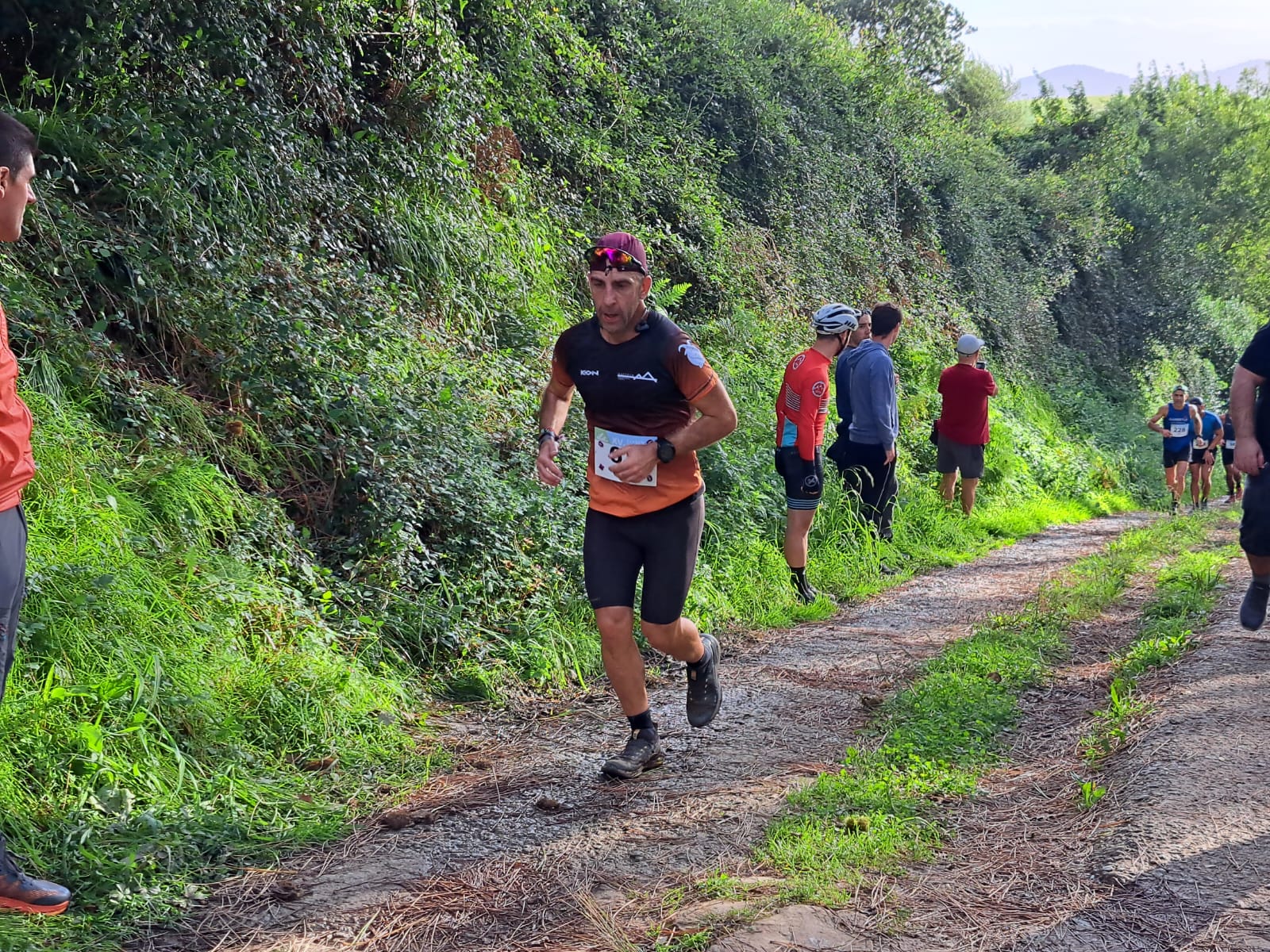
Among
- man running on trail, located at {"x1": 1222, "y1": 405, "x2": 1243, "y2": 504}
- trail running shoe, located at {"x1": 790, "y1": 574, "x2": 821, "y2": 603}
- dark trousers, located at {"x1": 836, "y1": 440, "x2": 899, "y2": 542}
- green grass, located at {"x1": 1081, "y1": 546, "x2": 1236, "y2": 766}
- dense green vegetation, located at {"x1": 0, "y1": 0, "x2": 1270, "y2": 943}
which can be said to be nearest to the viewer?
dense green vegetation, located at {"x1": 0, "y1": 0, "x2": 1270, "y2": 943}

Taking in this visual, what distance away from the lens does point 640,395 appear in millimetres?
4688

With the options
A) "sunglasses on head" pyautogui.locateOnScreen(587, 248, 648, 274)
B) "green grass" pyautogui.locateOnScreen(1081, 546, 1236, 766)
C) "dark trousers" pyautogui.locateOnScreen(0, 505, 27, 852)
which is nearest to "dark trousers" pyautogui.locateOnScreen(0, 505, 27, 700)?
"dark trousers" pyautogui.locateOnScreen(0, 505, 27, 852)

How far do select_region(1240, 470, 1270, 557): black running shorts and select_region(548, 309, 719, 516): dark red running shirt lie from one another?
10.6 ft

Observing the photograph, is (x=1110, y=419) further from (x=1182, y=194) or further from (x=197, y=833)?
(x=197, y=833)

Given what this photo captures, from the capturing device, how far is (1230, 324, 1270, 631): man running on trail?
5.70 metres

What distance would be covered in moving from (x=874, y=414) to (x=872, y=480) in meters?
0.99

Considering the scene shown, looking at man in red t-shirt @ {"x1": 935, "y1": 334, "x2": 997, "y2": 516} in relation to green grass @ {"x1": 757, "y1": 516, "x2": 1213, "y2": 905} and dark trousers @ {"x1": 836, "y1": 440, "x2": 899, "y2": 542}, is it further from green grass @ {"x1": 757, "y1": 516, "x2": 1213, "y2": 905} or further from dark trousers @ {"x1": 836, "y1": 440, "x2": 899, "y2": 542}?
green grass @ {"x1": 757, "y1": 516, "x2": 1213, "y2": 905}

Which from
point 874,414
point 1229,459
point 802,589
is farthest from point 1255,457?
point 1229,459

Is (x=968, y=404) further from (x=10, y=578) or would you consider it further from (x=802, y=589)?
(x=10, y=578)

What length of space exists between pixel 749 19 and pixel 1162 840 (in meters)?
17.3

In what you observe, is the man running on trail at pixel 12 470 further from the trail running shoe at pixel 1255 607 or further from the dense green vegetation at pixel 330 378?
the trail running shoe at pixel 1255 607

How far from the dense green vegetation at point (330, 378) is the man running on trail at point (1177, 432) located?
3501 mm

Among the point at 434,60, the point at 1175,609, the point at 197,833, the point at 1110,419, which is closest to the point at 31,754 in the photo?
the point at 197,833

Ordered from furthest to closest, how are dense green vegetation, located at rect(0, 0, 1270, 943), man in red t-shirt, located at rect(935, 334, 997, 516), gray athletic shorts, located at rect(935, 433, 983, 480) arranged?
gray athletic shorts, located at rect(935, 433, 983, 480), man in red t-shirt, located at rect(935, 334, 997, 516), dense green vegetation, located at rect(0, 0, 1270, 943)
